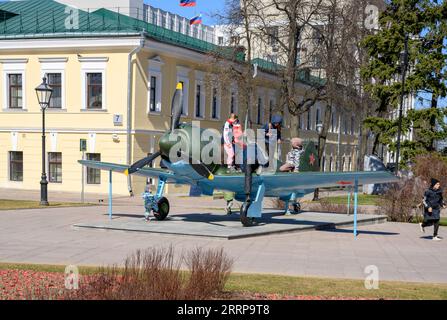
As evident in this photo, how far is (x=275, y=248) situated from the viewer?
15641mm

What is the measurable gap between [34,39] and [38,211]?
1625 cm

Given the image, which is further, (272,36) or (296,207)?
(272,36)

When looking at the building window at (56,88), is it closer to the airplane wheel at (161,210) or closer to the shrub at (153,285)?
the airplane wheel at (161,210)

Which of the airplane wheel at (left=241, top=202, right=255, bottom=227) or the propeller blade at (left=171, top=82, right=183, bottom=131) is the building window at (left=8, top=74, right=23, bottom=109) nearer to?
the propeller blade at (left=171, top=82, right=183, bottom=131)

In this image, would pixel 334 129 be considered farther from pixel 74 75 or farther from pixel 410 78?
pixel 74 75

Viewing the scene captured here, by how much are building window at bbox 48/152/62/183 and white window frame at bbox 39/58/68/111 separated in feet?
9.39

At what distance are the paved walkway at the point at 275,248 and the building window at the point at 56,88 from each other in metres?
16.8

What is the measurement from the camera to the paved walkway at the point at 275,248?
1285cm

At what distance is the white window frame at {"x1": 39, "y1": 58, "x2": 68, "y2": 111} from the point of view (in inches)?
1421

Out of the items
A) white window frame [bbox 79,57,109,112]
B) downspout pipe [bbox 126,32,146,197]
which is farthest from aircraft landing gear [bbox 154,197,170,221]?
white window frame [bbox 79,57,109,112]

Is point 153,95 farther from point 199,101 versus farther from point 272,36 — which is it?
point 272,36

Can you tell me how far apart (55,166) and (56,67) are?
19.8 feet

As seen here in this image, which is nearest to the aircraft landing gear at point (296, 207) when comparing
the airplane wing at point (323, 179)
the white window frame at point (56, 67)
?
the airplane wing at point (323, 179)

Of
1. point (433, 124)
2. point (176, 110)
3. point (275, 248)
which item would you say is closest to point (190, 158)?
point (176, 110)
